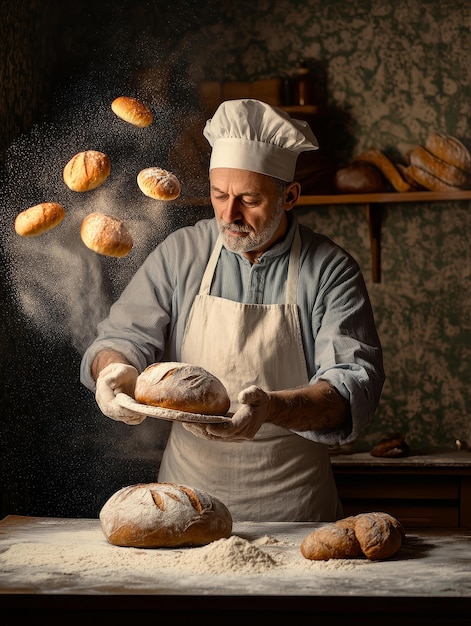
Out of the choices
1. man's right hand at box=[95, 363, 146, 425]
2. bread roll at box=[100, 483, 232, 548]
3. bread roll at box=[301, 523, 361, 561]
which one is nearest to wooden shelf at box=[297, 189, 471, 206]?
man's right hand at box=[95, 363, 146, 425]

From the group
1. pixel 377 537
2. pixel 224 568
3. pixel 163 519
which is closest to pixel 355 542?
pixel 377 537

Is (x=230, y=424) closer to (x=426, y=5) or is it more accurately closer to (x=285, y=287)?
(x=285, y=287)

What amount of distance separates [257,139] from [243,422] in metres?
0.81

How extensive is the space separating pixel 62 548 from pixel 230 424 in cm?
41

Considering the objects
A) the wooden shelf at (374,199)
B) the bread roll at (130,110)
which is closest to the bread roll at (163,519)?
the bread roll at (130,110)

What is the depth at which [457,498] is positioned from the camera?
3.19 m

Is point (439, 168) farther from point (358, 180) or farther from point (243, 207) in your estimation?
point (243, 207)

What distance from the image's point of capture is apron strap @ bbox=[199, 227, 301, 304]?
2301 mm

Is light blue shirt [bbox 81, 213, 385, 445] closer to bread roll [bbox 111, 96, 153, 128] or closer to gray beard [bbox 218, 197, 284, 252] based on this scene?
gray beard [bbox 218, 197, 284, 252]

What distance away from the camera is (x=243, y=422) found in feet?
5.94

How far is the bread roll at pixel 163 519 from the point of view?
1726 millimetres

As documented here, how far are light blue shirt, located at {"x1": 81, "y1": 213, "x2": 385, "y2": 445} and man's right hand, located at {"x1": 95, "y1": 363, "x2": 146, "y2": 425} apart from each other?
184 millimetres
